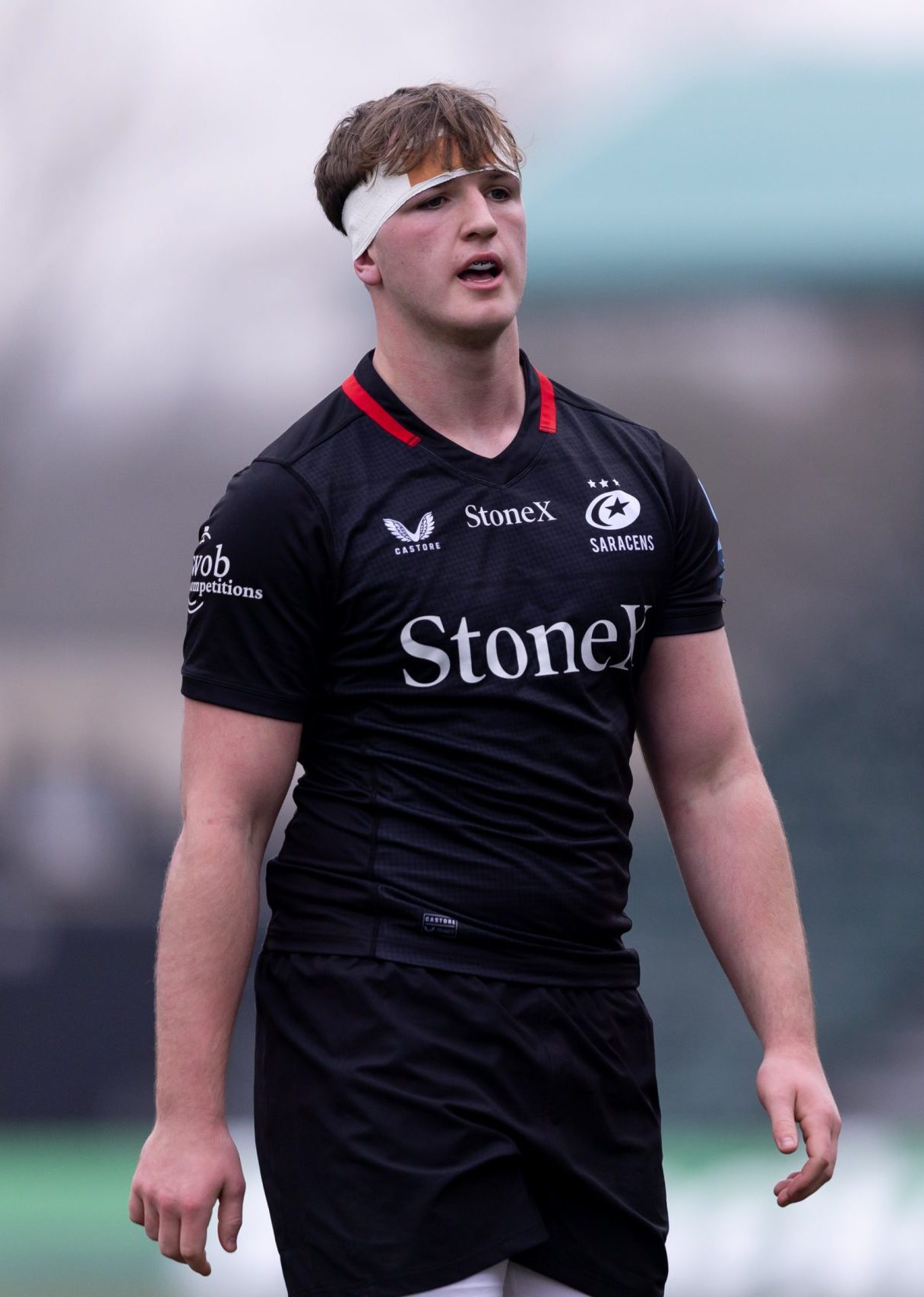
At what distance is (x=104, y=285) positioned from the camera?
4.25 metres

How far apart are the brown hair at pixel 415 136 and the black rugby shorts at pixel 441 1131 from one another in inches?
35.7

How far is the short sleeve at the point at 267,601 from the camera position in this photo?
1.90 m

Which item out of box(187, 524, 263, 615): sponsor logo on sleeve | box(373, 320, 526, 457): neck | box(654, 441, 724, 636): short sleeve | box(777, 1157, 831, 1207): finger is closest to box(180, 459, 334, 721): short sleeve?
box(187, 524, 263, 615): sponsor logo on sleeve

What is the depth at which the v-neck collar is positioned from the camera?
6.63 ft

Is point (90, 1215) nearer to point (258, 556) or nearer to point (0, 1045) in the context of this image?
point (0, 1045)

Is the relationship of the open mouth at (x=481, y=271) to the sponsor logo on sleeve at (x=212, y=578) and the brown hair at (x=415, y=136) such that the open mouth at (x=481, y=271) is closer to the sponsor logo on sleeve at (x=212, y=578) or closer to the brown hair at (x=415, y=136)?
the brown hair at (x=415, y=136)

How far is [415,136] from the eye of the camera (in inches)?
80.8

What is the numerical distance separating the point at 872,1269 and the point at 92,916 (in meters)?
1.93

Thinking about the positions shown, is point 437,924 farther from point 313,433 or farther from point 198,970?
point 313,433

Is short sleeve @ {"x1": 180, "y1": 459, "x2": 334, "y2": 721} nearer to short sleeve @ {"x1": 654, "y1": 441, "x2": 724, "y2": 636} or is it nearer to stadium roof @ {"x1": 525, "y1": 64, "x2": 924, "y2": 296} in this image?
short sleeve @ {"x1": 654, "y1": 441, "x2": 724, "y2": 636}

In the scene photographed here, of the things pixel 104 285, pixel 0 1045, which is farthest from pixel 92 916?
pixel 104 285

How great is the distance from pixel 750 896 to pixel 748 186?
2553mm

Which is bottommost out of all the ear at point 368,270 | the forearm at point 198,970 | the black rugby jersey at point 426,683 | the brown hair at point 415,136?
the forearm at point 198,970

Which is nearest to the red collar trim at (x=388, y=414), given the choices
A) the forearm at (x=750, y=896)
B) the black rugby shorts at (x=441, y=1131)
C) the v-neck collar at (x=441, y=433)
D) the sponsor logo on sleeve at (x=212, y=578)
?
the v-neck collar at (x=441, y=433)
